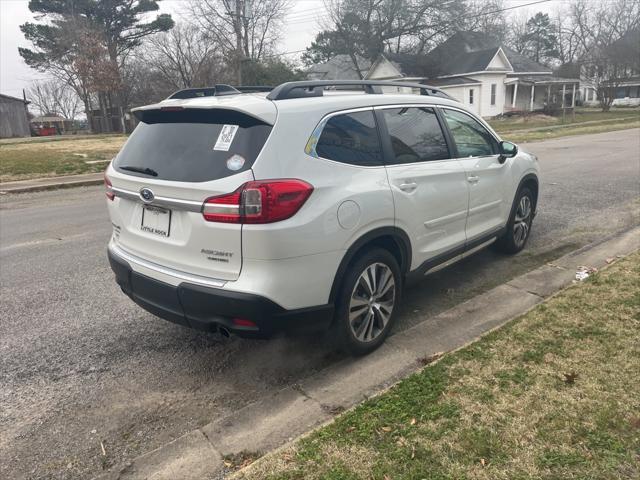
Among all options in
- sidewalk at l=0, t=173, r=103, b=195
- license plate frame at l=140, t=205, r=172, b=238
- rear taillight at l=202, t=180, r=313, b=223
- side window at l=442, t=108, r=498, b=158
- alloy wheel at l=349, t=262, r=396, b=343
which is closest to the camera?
rear taillight at l=202, t=180, r=313, b=223

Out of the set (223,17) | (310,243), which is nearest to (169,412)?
(310,243)

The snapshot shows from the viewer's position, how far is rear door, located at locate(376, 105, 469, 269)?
3730 millimetres

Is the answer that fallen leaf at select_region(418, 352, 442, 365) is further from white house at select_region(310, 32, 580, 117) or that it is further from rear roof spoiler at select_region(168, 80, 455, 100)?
white house at select_region(310, 32, 580, 117)

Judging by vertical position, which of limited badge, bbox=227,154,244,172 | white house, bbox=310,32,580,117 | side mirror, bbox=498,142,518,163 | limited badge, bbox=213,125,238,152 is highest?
white house, bbox=310,32,580,117

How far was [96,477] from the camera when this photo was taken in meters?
2.59

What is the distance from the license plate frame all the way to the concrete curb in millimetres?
1217

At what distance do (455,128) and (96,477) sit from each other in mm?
3755

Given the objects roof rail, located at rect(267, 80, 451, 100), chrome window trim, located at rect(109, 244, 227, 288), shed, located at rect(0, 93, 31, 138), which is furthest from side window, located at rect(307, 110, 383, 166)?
shed, located at rect(0, 93, 31, 138)

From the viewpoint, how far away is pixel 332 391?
3.19 metres

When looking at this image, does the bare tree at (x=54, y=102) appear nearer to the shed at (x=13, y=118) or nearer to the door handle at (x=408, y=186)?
the shed at (x=13, y=118)

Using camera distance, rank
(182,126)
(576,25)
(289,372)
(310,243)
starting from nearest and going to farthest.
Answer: (310,243), (182,126), (289,372), (576,25)

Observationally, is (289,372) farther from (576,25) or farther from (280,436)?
(576,25)

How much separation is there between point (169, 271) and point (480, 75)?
150ft

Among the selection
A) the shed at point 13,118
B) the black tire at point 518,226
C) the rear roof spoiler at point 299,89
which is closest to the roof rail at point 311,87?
the rear roof spoiler at point 299,89
